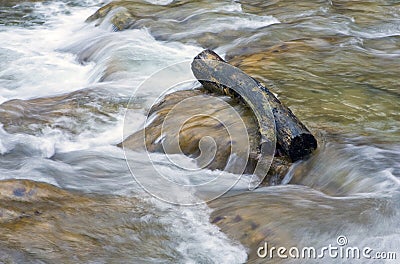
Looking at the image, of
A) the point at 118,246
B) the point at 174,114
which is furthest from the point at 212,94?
the point at 118,246

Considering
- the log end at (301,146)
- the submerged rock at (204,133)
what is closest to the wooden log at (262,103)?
the log end at (301,146)

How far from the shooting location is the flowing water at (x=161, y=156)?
153 inches

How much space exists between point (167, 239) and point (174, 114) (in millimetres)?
2097

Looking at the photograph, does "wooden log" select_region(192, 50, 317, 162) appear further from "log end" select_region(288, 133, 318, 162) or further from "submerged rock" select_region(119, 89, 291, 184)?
"submerged rock" select_region(119, 89, 291, 184)

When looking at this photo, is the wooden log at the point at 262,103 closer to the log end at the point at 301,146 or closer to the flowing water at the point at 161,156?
the log end at the point at 301,146

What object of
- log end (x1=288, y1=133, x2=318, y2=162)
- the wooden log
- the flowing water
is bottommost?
the flowing water

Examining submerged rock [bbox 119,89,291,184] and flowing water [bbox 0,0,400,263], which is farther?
submerged rock [bbox 119,89,291,184]

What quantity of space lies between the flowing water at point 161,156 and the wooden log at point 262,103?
140mm

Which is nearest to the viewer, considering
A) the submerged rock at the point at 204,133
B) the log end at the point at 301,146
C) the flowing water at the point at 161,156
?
the flowing water at the point at 161,156

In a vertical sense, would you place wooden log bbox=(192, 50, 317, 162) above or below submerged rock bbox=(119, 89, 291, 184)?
Answer: above

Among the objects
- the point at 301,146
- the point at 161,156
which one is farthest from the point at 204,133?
the point at 301,146

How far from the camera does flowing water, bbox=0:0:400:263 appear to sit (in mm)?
3898

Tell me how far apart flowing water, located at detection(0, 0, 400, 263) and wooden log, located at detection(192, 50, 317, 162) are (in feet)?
0.46

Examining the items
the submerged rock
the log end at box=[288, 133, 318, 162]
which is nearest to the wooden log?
the log end at box=[288, 133, 318, 162]
